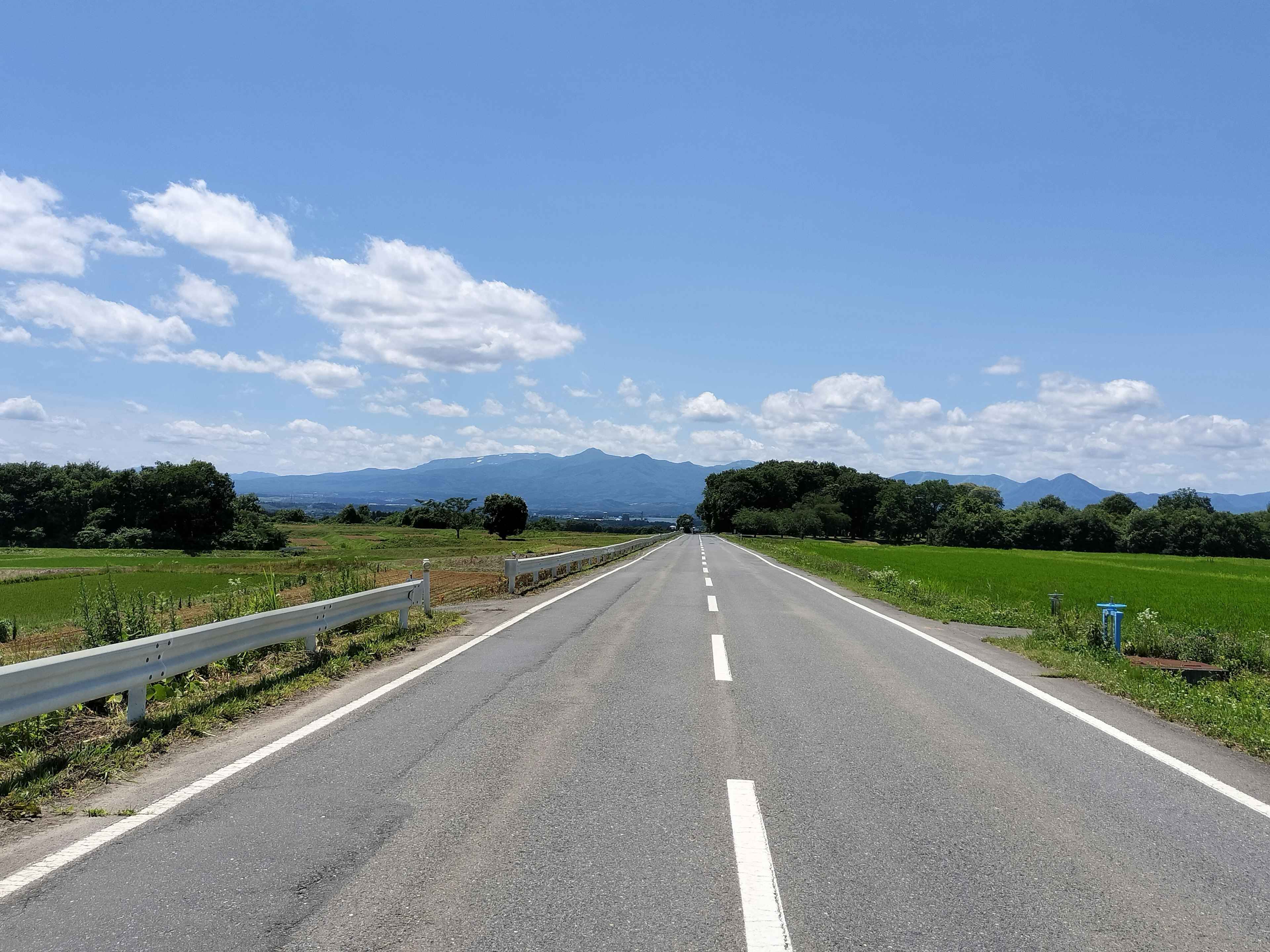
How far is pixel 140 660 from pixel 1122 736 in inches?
314

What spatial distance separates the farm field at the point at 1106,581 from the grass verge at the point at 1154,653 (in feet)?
4.57

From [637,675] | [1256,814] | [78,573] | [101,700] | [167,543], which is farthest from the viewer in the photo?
[167,543]

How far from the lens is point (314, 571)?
29.3 meters

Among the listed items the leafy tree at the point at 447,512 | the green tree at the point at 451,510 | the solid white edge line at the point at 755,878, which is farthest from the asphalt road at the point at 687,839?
the leafy tree at the point at 447,512

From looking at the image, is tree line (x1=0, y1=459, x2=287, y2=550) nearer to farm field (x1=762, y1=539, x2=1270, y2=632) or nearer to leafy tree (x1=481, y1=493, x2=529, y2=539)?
leafy tree (x1=481, y1=493, x2=529, y2=539)

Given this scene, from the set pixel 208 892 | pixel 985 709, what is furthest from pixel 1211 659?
pixel 208 892

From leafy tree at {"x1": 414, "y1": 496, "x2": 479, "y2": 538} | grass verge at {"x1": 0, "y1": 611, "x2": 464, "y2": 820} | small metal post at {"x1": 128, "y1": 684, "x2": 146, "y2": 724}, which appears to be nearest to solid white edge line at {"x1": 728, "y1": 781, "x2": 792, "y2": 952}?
grass verge at {"x1": 0, "y1": 611, "x2": 464, "y2": 820}

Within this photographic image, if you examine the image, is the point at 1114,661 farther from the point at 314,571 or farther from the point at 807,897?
the point at 314,571

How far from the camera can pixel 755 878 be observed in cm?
333

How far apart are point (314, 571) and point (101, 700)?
24083 millimetres

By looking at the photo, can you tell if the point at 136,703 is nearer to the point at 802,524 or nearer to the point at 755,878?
the point at 755,878

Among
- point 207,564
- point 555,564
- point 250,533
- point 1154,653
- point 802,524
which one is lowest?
point 207,564

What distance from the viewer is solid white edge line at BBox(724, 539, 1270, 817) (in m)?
4.67

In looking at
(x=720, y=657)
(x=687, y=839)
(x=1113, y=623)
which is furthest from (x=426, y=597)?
(x=1113, y=623)
